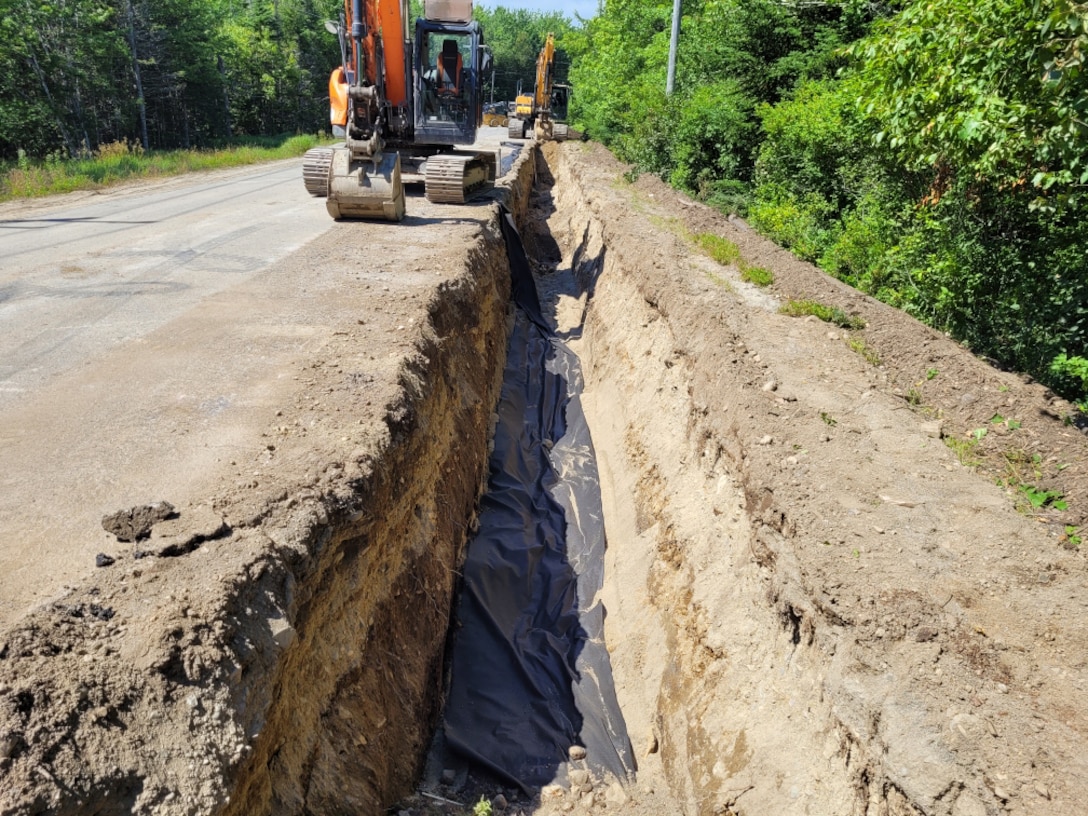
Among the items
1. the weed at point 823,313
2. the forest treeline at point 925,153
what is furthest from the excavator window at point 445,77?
the weed at point 823,313

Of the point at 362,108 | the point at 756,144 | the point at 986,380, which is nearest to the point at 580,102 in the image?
the point at 756,144

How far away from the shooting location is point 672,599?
21.2 feet

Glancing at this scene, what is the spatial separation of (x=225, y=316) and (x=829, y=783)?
23.3 feet

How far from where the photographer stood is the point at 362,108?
37.0ft

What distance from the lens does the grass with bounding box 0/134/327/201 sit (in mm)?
17609

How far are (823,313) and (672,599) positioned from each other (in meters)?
4.84

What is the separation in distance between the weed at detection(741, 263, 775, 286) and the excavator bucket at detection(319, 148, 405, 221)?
605cm

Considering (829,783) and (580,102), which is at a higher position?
(580,102)

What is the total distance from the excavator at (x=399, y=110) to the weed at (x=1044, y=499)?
9999 mm

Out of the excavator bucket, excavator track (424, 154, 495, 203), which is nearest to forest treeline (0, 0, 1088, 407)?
excavator track (424, 154, 495, 203)

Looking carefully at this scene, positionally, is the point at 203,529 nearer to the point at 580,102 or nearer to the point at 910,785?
the point at 910,785

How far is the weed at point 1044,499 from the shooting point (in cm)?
550

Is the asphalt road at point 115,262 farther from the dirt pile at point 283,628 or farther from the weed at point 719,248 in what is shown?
the weed at point 719,248

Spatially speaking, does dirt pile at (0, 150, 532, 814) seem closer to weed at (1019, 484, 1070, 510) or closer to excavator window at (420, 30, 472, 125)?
weed at (1019, 484, 1070, 510)
